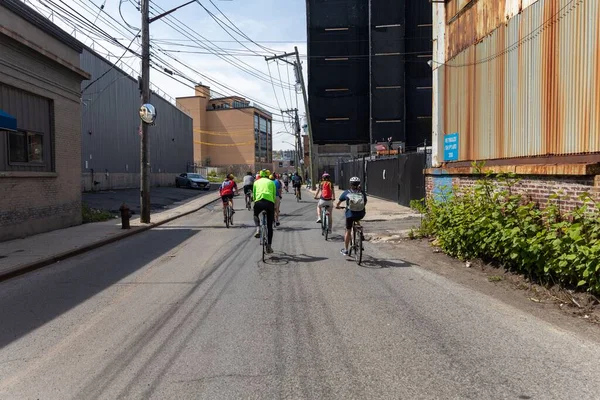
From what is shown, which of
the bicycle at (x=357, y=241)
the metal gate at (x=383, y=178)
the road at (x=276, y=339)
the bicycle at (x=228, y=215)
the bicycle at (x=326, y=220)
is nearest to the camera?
the road at (x=276, y=339)

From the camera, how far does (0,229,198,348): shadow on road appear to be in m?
5.90

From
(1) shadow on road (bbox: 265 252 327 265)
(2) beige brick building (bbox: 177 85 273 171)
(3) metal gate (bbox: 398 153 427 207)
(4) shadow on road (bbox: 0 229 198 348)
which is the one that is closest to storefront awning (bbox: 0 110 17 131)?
(4) shadow on road (bbox: 0 229 198 348)

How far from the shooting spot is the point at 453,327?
535cm

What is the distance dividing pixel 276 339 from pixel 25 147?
37.3 ft

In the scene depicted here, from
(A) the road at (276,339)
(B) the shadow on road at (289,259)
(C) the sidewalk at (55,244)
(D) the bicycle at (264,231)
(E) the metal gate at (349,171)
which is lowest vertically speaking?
(A) the road at (276,339)

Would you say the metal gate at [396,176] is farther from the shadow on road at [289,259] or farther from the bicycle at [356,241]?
the shadow on road at [289,259]

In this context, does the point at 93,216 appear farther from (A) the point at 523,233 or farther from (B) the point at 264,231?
(A) the point at 523,233

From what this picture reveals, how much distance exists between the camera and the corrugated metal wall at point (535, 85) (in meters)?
6.73

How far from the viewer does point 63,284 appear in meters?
7.84

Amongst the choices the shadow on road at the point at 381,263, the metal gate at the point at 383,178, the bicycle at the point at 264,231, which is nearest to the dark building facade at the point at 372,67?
the metal gate at the point at 383,178

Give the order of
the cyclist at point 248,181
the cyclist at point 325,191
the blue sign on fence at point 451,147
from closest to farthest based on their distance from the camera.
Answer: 1. the blue sign on fence at point 451,147
2. the cyclist at point 325,191
3. the cyclist at point 248,181

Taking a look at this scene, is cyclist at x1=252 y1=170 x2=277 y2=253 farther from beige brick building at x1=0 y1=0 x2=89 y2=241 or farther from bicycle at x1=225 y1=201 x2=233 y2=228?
beige brick building at x1=0 y1=0 x2=89 y2=241

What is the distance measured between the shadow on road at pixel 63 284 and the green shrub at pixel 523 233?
6042 millimetres

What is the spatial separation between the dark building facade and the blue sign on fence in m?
33.6
